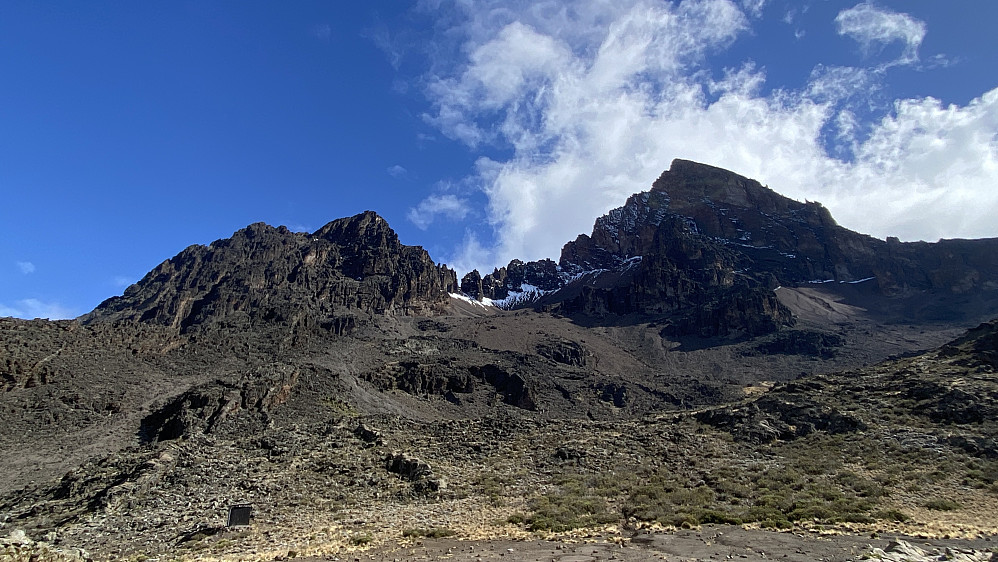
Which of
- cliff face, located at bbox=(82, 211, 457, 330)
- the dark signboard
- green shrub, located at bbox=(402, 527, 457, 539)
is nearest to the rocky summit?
green shrub, located at bbox=(402, 527, 457, 539)

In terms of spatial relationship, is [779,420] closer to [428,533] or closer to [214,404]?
[428,533]

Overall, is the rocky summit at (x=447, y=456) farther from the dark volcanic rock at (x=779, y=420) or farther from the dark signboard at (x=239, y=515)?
the dark signboard at (x=239, y=515)

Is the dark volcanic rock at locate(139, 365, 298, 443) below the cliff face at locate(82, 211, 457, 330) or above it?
below

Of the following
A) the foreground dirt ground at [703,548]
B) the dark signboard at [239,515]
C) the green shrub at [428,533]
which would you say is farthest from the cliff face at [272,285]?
the foreground dirt ground at [703,548]

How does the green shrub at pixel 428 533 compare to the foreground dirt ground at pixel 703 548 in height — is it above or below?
above

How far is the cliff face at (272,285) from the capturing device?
5354 inches

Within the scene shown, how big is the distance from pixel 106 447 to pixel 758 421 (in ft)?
186

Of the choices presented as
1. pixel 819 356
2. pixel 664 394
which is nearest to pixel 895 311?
pixel 819 356

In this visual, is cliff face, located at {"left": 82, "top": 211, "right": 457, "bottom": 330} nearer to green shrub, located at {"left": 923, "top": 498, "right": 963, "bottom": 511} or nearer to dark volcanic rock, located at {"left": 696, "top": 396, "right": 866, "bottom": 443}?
dark volcanic rock, located at {"left": 696, "top": 396, "right": 866, "bottom": 443}

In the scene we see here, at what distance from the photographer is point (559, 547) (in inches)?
912

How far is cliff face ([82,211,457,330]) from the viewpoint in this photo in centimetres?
13600

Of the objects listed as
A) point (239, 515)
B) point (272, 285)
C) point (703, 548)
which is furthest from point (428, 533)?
point (272, 285)

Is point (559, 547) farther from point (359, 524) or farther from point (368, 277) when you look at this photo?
point (368, 277)

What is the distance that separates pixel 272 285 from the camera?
160875mm
